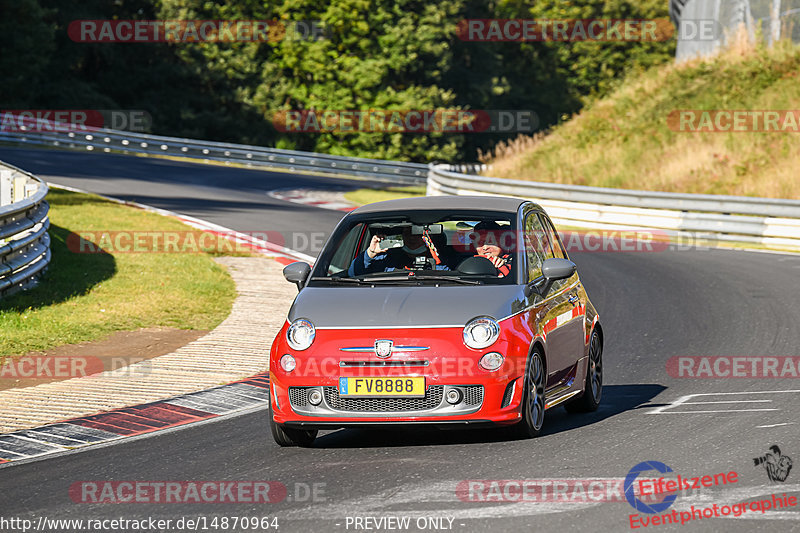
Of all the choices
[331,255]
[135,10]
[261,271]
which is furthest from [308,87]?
[331,255]

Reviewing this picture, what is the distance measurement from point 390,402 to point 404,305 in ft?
2.21

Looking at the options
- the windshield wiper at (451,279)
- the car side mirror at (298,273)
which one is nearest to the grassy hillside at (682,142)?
the windshield wiper at (451,279)

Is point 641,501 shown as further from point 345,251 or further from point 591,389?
point 345,251

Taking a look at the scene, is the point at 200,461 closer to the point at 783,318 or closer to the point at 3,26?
the point at 783,318

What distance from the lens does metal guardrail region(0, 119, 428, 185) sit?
42.0 metres

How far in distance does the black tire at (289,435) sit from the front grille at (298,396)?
0.26 metres

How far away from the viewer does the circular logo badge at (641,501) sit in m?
6.12

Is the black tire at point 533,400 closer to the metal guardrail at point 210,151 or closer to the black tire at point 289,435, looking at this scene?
the black tire at point 289,435

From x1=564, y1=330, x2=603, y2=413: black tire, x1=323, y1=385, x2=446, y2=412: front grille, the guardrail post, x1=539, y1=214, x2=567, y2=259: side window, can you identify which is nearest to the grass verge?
the guardrail post

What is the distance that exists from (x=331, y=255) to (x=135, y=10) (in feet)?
180

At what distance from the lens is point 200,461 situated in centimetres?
771

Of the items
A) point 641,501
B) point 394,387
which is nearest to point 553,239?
point 394,387

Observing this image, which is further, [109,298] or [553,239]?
[109,298]

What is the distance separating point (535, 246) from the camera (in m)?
9.11
